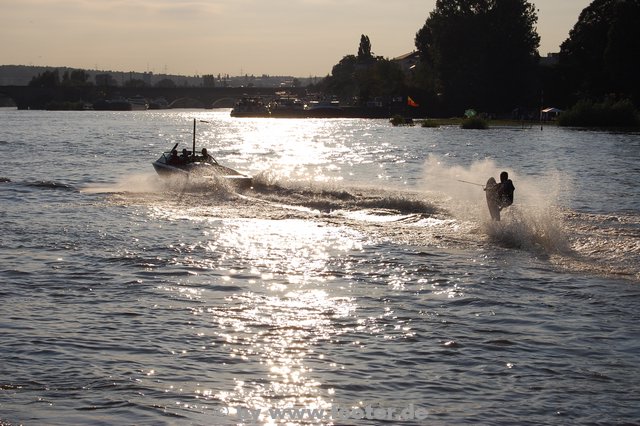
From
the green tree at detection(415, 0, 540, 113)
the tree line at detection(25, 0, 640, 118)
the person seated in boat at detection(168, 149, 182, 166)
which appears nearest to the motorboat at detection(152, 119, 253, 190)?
the person seated in boat at detection(168, 149, 182, 166)

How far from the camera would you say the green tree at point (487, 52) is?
14662cm

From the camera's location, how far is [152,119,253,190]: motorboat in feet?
132

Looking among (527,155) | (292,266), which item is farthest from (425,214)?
(527,155)

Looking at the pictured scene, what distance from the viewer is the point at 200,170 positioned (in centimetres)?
4144

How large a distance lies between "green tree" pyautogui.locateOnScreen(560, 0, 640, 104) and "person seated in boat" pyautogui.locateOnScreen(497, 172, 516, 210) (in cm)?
9355

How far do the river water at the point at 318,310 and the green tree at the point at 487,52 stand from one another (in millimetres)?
111178

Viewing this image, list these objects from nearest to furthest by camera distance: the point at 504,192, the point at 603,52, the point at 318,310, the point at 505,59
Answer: the point at 318,310 → the point at 504,192 → the point at 603,52 → the point at 505,59

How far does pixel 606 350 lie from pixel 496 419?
12.5ft

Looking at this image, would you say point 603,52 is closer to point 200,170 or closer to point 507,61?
point 507,61

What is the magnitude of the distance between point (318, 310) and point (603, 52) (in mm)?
111870

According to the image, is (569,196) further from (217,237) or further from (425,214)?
(217,237)

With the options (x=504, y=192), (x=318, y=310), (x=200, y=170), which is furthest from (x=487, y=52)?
(x=318, y=310)

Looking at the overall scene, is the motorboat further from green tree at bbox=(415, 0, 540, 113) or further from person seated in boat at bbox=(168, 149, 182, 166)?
green tree at bbox=(415, 0, 540, 113)

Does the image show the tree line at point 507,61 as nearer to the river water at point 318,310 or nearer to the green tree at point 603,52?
the green tree at point 603,52
